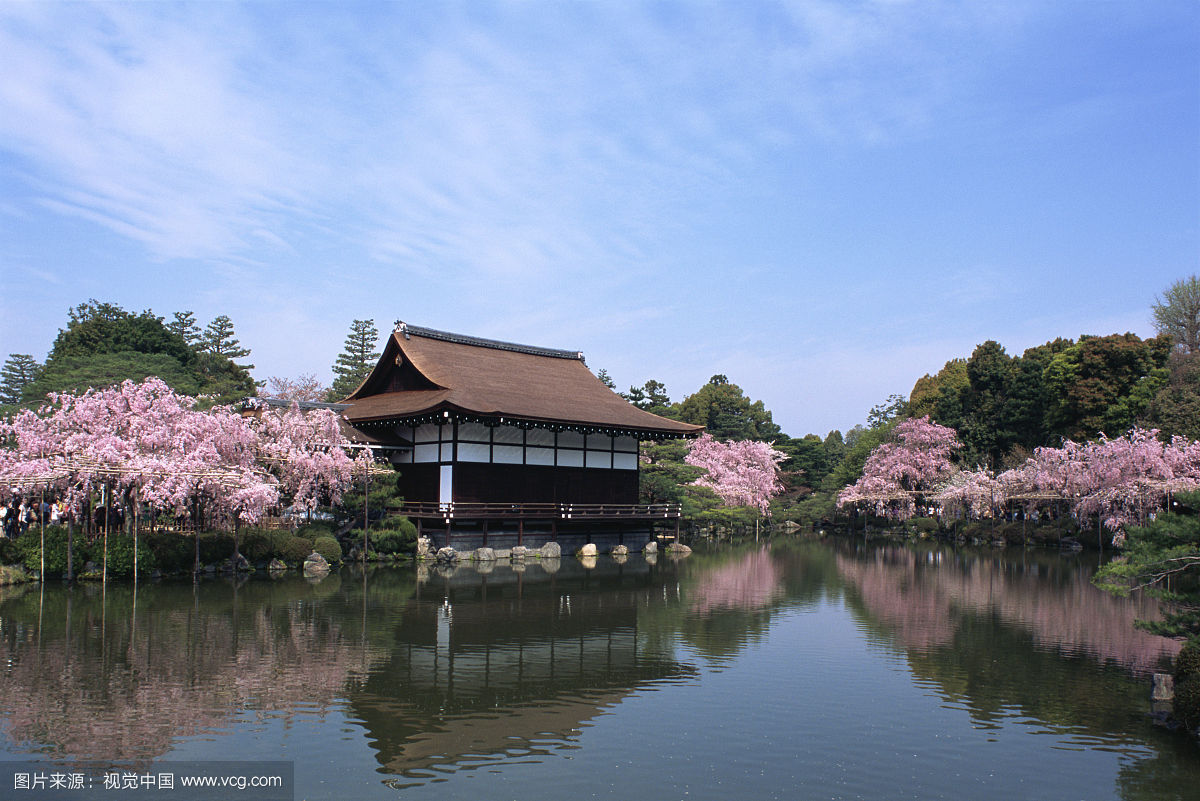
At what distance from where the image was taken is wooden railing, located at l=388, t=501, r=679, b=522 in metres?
30.7

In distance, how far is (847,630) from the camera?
1772 cm

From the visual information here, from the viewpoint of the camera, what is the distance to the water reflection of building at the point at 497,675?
9.98 m

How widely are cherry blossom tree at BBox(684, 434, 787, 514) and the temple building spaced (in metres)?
16.8

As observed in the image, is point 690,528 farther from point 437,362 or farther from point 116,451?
point 116,451

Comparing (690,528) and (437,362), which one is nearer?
(437,362)

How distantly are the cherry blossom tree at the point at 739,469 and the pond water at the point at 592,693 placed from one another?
108 ft

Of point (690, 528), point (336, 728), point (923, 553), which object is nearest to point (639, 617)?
point (336, 728)

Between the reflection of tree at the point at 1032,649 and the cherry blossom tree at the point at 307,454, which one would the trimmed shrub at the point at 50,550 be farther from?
the reflection of tree at the point at 1032,649

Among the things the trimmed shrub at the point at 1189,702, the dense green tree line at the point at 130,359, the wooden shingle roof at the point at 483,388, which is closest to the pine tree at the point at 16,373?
the dense green tree line at the point at 130,359

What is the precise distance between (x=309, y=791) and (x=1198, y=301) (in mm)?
62584

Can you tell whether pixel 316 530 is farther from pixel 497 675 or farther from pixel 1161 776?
pixel 1161 776

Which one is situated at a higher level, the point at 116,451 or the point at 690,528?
the point at 116,451

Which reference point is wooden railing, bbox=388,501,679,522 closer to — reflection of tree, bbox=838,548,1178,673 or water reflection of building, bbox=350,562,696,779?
reflection of tree, bbox=838,548,1178,673

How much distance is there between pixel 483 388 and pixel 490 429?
2581 mm
